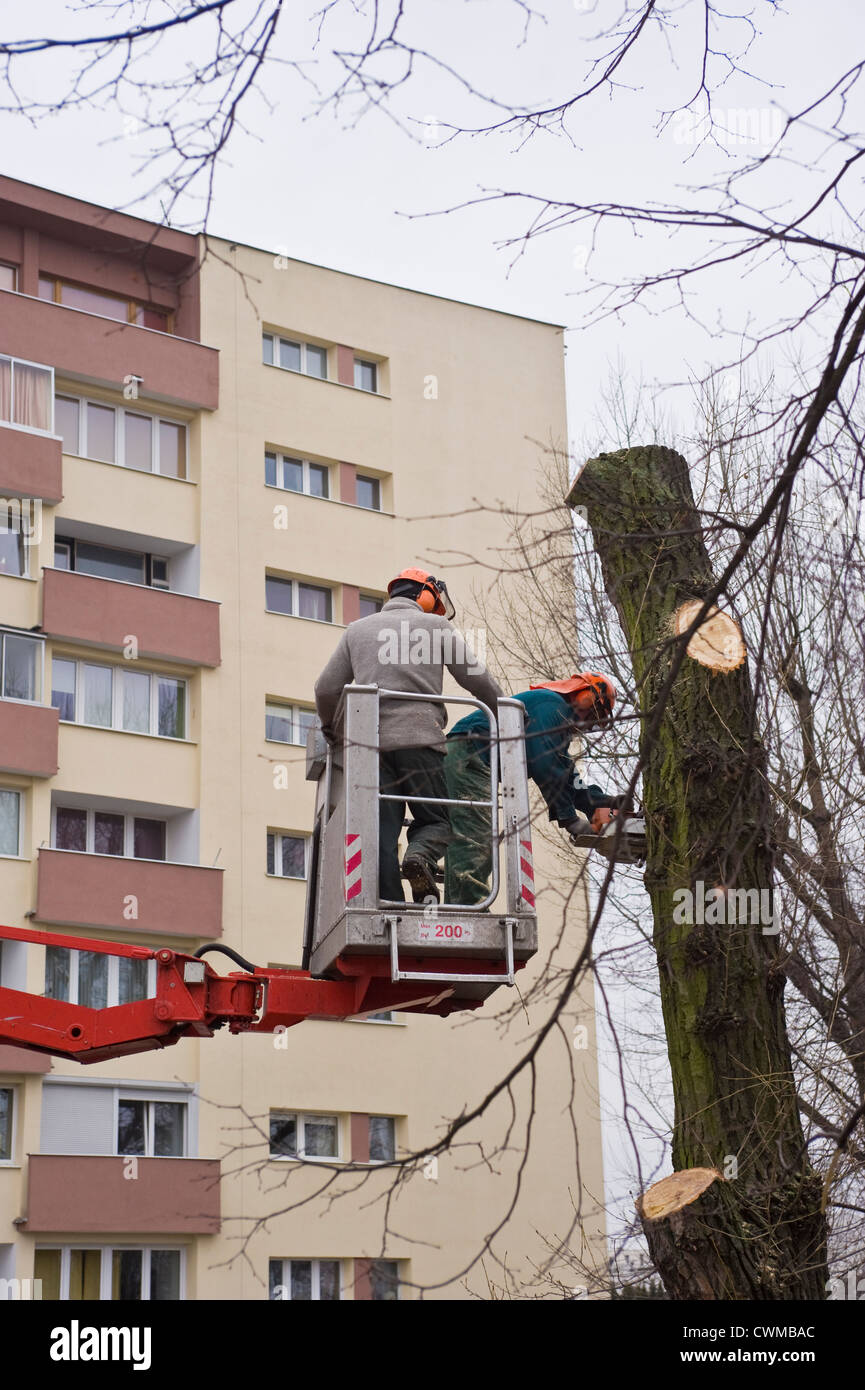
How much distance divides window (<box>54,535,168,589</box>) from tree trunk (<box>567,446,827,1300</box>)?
18.2 meters

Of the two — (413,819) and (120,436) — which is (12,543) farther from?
(413,819)

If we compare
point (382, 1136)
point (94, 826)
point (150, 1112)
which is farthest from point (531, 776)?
point (382, 1136)

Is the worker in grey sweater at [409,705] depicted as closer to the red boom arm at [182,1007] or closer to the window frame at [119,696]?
the red boom arm at [182,1007]

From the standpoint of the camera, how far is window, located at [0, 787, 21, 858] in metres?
23.1

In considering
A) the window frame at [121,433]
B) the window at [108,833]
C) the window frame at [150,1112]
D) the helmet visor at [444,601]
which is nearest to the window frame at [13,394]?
the window frame at [121,433]

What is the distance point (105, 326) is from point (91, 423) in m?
1.48

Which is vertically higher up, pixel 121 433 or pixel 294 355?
pixel 294 355

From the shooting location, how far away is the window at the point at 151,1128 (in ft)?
75.8

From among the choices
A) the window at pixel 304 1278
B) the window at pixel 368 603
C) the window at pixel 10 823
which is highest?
the window at pixel 368 603

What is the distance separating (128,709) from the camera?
81.9 ft

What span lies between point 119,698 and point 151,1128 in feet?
20.2

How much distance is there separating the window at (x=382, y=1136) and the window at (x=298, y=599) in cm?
779

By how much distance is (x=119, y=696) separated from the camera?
24.9m

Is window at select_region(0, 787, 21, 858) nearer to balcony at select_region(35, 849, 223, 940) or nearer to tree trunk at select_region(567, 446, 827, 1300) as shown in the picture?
balcony at select_region(35, 849, 223, 940)
